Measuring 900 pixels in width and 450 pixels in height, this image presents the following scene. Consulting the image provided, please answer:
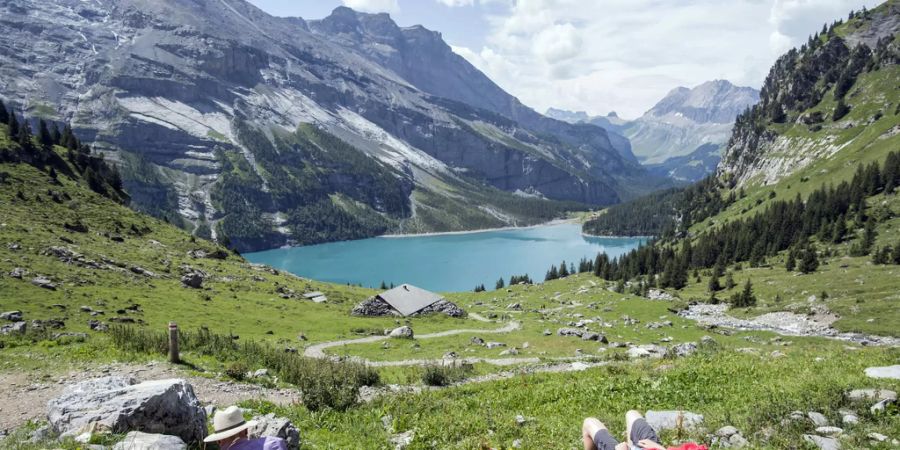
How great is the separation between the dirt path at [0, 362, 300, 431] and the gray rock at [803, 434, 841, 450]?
48.5 ft

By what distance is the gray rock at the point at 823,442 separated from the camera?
8.92 m

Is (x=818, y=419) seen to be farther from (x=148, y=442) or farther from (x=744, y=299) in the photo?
(x=744, y=299)

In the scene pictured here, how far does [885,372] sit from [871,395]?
3.21 m

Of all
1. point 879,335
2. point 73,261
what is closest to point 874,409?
point 879,335

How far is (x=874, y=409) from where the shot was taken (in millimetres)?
10164

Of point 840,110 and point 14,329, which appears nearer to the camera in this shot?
point 14,329

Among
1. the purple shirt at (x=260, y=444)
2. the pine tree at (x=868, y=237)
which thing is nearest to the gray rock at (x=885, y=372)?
the purple shirt at (x=260, y=444)

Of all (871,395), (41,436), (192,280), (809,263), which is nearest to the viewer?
(41,436)

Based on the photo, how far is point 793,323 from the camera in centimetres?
5372

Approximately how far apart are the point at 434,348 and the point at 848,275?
6016cm

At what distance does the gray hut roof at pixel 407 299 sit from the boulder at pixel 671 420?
4957cm

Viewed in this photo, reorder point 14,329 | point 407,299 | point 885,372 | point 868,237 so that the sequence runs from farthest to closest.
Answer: point 868,237, point 407,299, point 14,329, point 885,372

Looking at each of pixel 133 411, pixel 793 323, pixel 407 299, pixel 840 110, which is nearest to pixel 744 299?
pixel 793 323

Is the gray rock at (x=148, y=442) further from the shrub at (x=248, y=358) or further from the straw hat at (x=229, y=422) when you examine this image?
the shrub at (x=248, y=358)
